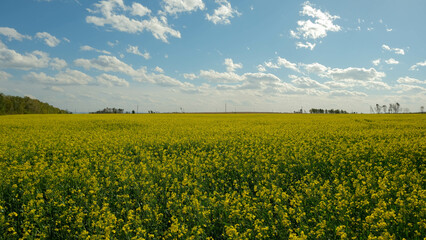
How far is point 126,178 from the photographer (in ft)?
23.2

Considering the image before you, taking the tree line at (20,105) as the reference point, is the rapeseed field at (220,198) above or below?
below

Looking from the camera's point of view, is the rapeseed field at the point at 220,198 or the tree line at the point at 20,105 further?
the tree line at the point at 20,105

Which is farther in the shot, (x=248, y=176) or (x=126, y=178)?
(x=248, y=176)

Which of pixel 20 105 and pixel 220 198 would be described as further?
pixel 20 105

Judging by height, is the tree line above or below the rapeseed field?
above

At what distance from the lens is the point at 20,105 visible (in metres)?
76.1

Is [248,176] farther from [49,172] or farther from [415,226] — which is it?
[49,172]

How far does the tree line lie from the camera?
71.4m

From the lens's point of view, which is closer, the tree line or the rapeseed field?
the rapeseed field

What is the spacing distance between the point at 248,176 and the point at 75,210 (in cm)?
483

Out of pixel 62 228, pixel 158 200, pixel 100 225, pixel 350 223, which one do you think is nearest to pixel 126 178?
pixel 158 200

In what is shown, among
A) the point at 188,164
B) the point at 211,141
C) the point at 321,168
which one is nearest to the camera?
the point at 321,168

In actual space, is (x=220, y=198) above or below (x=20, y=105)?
below

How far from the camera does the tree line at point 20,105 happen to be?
2811 inches
